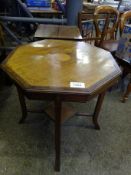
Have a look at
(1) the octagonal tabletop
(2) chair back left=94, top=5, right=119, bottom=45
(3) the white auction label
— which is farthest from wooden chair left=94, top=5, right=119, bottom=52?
(3) the white auction label

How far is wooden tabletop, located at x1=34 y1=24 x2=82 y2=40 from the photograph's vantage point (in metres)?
2.00

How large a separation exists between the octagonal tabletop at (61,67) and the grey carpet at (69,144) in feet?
2.36

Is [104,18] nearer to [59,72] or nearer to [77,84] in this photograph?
[59,72]

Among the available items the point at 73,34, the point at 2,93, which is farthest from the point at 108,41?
the point at 2,93

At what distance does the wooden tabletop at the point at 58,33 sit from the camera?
2.00 metres

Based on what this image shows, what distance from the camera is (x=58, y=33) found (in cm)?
213

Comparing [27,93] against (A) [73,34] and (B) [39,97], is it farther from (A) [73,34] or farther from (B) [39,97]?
(A) [73,34]

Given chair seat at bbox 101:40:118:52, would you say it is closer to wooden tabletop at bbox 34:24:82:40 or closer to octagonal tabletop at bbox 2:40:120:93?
wooden tabletop at bbox 34:24:82:40

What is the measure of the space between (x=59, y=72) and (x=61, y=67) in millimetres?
80

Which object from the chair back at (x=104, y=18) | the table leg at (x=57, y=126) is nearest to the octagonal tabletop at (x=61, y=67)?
the table leg at (x=57, y=126)

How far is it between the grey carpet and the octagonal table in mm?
180

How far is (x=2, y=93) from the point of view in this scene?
7.46 feet

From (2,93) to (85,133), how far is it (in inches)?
45.7

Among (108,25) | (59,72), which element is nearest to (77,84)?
(59,72)
